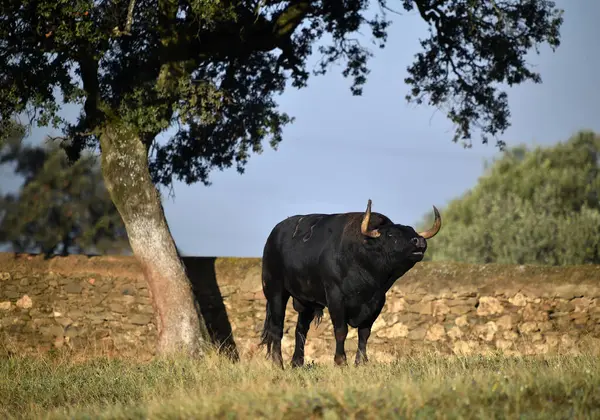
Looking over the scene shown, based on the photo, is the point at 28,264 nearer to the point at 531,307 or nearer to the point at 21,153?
the point at 531,307

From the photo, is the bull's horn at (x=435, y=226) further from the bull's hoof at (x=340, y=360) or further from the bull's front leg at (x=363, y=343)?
the bull's hoof at (x=340, y=360)

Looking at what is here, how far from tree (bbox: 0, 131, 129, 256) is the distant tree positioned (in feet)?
50.6

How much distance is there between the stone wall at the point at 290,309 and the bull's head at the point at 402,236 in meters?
5.69

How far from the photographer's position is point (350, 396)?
7746 millimetres

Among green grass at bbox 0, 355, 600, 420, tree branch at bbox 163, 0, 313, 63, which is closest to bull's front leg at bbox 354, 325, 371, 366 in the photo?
green grass at bbox 0, 355, 600, 420

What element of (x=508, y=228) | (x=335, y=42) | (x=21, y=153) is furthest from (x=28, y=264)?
(x=508, y=228)

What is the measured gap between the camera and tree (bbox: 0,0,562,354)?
631 inches

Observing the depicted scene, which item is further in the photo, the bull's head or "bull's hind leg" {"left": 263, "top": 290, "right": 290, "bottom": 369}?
"bull's hind leg" {"left": 263, "top": 290, "right": 290, "bottom": 369}

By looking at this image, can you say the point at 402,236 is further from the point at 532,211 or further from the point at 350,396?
the point at 532,211

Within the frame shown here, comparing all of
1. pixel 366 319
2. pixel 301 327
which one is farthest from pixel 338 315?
pixel 301 327

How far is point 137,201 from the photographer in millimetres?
16875

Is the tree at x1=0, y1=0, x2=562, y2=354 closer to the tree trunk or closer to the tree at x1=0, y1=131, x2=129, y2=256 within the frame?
the tree trunk

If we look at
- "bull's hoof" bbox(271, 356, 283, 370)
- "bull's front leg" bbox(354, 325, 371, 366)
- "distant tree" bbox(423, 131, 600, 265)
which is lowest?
"bull's hoof" bbox(271, 356, 283, 370)

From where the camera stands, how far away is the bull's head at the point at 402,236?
36.3ft
